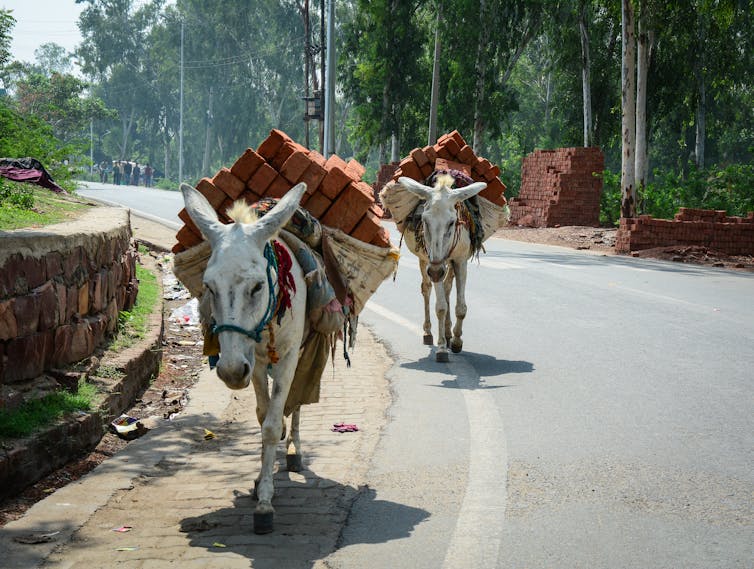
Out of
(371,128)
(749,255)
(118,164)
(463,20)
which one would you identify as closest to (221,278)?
(749,255)

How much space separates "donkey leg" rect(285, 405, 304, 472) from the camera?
6.16 m

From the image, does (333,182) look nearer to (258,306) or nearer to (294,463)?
(294,463)

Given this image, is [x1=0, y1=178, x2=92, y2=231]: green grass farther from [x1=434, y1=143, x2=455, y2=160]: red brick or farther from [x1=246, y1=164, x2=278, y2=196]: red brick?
[x1=434, y1=143, x2=455, y2=160]: red brick

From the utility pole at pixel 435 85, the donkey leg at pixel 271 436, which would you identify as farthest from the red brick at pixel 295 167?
the utility pole at pixel 435 85

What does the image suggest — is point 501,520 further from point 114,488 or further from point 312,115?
point 312,115

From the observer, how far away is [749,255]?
24234 mm

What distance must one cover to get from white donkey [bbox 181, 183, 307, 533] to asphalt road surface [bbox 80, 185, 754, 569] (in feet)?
2.28

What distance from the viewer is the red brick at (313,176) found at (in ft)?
20.8

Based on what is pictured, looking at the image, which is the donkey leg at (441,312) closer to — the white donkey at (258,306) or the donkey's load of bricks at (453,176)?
the donkey's load of bricks at (453,176)

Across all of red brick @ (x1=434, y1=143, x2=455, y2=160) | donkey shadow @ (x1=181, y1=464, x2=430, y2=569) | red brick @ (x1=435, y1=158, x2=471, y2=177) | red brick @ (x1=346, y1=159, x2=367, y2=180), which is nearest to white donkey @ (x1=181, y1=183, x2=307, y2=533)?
donkey shadow @ (x1=181, y1=464, x2=430, y2=569)

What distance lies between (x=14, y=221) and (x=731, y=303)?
10.1m

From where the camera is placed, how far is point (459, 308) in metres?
10.5

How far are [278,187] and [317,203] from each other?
28 cm

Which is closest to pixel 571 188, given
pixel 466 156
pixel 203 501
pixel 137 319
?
pixel 466 156
